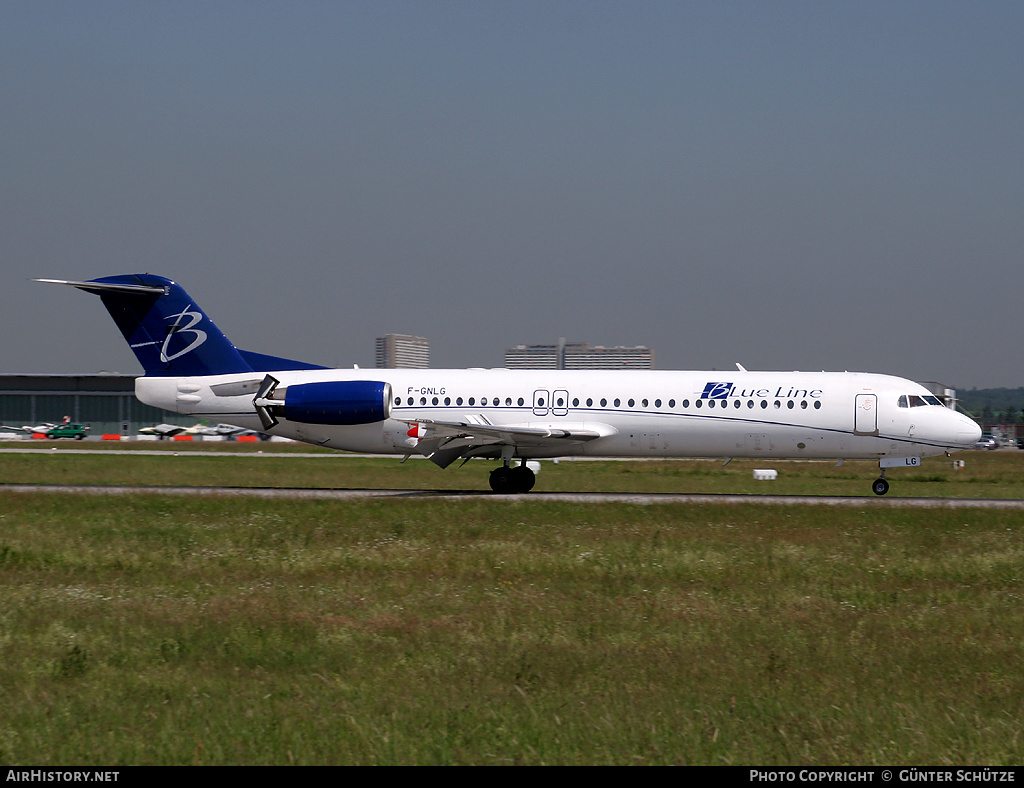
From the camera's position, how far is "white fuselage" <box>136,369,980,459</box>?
28234 mm

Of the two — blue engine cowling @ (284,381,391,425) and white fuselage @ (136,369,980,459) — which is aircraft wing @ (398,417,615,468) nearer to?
white fuselage @ (136,369,980,459)

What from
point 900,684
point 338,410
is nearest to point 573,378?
point 338,410

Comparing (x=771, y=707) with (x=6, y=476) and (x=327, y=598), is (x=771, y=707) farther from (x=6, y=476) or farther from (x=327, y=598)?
(x=6, y=476)

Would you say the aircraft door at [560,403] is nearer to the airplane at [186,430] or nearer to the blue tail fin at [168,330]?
the blue tail fin at [168,330]

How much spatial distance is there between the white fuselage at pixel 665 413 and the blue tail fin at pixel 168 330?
577 mm

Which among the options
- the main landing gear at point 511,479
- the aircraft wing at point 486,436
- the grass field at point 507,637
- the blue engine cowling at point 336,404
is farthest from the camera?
the main landing gear at point 511,479

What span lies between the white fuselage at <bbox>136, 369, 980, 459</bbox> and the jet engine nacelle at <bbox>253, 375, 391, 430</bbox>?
34 cm

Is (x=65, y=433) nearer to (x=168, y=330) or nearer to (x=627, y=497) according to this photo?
(x=168, y=330)

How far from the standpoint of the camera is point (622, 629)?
36.4 ft

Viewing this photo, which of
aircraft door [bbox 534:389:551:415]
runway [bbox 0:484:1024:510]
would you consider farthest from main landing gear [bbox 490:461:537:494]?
aircraft door [bbox 534:389:551:415]

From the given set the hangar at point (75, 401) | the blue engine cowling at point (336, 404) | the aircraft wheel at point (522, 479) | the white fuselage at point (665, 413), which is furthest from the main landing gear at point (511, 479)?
the hangar at point (75, 401)

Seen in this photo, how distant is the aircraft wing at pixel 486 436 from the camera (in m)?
27.2
